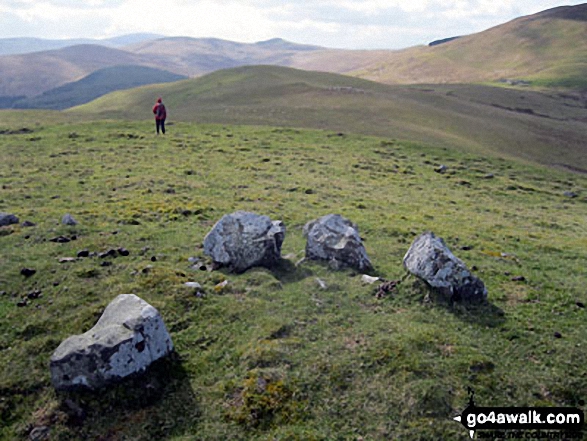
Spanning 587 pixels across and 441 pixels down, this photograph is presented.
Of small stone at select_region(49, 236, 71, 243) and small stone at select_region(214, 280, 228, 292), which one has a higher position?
small stone at select_region(49, 236, 71, 243)

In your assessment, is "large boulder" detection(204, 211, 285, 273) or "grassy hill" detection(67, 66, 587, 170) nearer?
"large boulder" detection(204, 211, 285, 273)

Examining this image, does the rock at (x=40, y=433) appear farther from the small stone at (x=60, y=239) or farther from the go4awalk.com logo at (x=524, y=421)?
the small stone at (x=60, y=239)

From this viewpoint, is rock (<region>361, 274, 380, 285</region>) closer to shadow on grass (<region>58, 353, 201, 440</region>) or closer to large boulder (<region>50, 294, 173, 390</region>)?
shadow on grass (<region>58, 353, 201, 440</region>)

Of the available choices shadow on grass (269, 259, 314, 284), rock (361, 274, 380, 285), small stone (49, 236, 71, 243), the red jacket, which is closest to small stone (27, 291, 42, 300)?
small stone (49, 236, 71, 243)

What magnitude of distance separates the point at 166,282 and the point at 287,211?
944 centimetres

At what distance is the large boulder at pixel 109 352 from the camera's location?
8844mm

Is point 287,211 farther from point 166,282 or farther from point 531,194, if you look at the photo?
point 531,194

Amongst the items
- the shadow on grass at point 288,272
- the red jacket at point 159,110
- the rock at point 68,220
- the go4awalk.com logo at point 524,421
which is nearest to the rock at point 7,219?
the rock at point 68,220

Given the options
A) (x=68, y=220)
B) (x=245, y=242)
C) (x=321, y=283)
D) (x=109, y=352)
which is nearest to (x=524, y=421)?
(x=321, y=283)

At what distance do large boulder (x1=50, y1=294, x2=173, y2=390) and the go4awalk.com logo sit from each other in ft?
19.5

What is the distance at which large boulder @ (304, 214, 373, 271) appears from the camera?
14352 millimetres

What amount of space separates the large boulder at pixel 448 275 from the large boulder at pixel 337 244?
2.14 metres

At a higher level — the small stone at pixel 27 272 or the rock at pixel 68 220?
the rock at pixel 68 220

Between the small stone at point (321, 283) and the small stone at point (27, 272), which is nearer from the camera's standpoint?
the small stone at point (321, 283)
